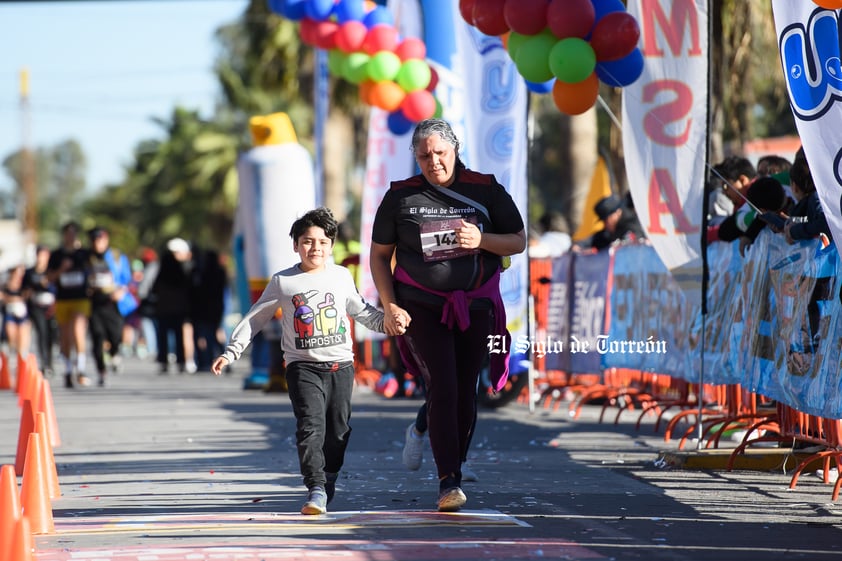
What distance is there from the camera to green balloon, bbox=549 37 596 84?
10.8m

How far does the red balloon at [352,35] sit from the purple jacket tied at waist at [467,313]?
33.1ft

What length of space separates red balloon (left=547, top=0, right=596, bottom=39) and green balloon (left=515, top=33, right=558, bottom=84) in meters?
0.17

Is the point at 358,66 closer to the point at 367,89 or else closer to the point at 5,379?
the point at 367,89

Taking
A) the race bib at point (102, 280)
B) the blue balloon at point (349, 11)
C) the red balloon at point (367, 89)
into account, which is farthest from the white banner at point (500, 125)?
the race bib at point (102, 280)

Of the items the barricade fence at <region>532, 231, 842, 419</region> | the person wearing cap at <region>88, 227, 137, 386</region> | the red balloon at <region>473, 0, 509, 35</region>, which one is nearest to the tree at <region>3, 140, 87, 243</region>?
the person wearing cap at <region>88, 227, 137, 386</region>

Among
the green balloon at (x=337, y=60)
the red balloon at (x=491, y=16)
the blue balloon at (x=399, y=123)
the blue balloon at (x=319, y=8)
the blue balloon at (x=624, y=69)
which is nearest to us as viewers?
the blue balloon at (x=624, y=69)

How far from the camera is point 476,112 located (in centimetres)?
1391

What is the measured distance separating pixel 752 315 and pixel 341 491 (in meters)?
2.87

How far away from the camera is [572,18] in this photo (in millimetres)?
10875

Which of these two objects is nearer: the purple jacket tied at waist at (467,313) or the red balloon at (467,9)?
the purple jacket tied at waist at (467,313)

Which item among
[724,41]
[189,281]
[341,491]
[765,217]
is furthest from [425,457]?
[189,281]

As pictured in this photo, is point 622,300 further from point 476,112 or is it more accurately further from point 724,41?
point 724,41

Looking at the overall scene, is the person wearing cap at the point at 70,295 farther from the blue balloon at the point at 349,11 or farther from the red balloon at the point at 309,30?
the blue balloon at the point at 349,11

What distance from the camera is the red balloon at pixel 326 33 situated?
1781 centimetres
